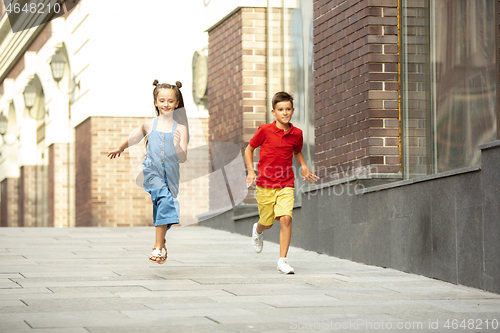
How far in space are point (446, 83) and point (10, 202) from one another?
2420cm

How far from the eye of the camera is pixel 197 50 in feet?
64.1

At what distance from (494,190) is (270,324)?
2.22 m

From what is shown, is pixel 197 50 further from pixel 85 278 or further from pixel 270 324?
pixel 270 324

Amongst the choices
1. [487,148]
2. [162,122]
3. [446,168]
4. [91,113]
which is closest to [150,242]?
[162,122]

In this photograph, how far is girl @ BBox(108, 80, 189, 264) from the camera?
684 centimetres

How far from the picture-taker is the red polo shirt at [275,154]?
23.5 feet

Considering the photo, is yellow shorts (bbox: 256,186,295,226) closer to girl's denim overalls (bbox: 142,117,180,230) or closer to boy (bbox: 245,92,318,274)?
boy (bbox: 245,92,318,274)

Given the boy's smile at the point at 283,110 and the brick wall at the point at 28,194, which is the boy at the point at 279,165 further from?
the brick wall at the point at 28,194

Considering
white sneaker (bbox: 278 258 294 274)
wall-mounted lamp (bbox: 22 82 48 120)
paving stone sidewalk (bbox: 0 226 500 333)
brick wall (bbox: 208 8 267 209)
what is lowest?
paving stone sidewalk (bbox: 0 226 500 333)

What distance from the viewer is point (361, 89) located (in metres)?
8.29

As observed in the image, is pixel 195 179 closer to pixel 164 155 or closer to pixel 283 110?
pixel 283 110

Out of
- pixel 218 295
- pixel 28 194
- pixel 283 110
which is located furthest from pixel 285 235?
pixel 28 194

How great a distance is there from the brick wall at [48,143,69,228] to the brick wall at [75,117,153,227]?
2.95 meters

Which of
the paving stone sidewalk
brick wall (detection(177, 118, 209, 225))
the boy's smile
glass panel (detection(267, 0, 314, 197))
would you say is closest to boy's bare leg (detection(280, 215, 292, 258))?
the paving stone sidewalk
